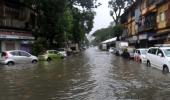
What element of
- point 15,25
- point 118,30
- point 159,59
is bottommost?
point 159,59

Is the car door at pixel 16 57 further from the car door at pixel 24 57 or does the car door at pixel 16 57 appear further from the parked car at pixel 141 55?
the parked car at pixel 141 55

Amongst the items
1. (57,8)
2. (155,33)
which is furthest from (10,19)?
(155,33)

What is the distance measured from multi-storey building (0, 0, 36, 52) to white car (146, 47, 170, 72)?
67.7 ft

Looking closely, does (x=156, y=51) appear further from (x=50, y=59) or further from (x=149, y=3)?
(x=149, y=3)

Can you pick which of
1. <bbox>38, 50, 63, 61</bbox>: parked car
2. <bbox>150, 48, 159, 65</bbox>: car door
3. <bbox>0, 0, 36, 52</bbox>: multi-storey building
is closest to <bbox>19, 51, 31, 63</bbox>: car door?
<bbox>0, 0, 36, 52</bbox>: multi-storey building

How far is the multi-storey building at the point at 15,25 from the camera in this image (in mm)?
43044

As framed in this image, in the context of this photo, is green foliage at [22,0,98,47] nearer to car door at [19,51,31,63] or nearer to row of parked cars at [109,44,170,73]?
car door at [19,51,31,63]

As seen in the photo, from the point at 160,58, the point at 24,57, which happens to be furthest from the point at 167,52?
the point at 24,57

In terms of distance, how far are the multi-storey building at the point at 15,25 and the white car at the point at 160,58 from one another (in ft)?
67.7

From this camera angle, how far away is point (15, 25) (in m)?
47.1

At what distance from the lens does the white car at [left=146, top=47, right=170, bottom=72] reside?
22.1 m

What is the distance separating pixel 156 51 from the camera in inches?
979

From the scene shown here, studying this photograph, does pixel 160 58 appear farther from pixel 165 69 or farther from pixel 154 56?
pixel 154 56

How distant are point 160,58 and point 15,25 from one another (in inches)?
1109
